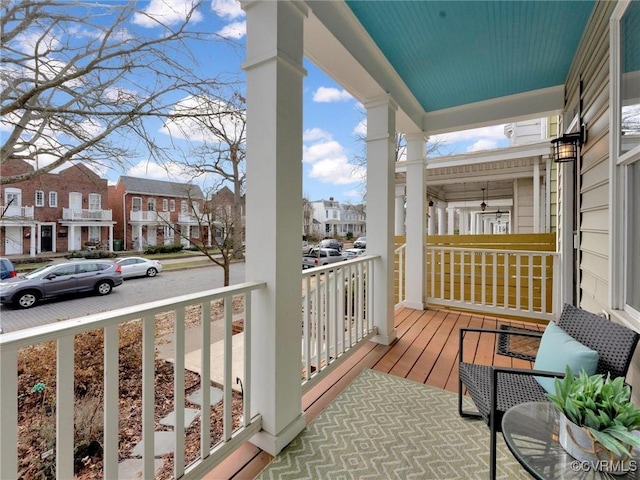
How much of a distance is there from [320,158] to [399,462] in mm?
2773

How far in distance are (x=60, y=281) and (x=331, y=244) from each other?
6.67 ft

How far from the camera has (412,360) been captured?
2.89 metres

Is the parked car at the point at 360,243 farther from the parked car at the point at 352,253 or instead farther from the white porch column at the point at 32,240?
the white porch column at the point at 32,240

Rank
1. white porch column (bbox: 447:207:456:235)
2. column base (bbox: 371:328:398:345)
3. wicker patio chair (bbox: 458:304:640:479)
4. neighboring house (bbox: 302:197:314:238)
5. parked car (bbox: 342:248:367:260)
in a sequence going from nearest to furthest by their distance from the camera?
wicker patio chair (bbox: 458:304:640:479)
neighboring house (bbox: 302:197:314:238)
parked car (bbox: 342:248:367:260)
column base (bbox: 371:328:398:345)
white porch column (bbox: 447:207:456:235)

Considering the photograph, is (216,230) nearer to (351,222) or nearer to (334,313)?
(334,313)

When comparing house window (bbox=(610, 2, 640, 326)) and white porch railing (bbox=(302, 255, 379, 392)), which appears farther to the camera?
white porch railing (bbox=(302, 255, 379, 392))

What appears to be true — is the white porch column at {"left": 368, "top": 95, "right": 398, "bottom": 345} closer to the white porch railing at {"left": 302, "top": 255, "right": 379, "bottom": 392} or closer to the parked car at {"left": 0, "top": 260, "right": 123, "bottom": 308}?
the white porch railing at {"left": 302, "top": 255, "right": 379, "bottom": 392}

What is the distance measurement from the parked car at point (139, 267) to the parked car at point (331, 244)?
1.44m

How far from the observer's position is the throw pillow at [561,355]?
1.45 metres

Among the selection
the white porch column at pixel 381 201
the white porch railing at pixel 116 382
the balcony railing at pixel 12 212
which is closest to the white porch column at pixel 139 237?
the white porch railing at pixel 116 382

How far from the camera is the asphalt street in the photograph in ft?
3.07

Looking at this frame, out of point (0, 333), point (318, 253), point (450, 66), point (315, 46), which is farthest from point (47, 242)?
point (450, 66)

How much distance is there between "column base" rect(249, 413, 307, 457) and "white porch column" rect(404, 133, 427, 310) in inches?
121

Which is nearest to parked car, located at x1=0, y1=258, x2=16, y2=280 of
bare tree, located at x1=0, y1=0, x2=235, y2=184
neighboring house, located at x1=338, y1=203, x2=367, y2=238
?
bare tree, located at x1=0, y1=0, x2=235, y2=184
